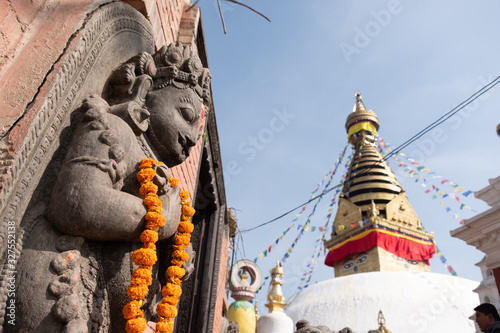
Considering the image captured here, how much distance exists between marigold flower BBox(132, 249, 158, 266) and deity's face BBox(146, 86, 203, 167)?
573 mm

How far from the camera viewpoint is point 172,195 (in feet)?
5.50

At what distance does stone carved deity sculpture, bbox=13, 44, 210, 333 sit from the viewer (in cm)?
130

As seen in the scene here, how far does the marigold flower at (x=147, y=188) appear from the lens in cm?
154

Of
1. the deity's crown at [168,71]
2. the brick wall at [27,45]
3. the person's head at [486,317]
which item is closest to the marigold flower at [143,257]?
the brick wall at [27,45]

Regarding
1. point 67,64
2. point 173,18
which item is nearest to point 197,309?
point 173,18

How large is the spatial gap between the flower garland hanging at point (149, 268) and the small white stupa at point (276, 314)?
5.33m

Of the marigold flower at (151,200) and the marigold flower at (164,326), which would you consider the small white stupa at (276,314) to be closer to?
the marigold flower at (164,326)

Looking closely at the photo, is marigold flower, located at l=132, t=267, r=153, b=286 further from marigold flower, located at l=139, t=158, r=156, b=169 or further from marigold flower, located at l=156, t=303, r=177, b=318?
marigold flower, located at l=139, t=158, r=156, b=169

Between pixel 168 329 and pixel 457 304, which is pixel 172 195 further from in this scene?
pixel 457 304

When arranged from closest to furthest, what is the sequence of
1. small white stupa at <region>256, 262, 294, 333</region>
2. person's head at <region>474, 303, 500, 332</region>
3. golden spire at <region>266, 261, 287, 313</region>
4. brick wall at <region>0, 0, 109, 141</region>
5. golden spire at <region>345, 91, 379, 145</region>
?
brick wall at <region>0, 0, 109, 141</region> → person's head at <region>474, 303, 500, 332</region> → small white stupa at <region>256, 262, 294, 333</region> → golden spire at <region>266, 261, 287, 313</region> → golden spire at <region>345, 91, 379, 145</region>

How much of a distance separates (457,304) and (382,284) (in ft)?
9.08

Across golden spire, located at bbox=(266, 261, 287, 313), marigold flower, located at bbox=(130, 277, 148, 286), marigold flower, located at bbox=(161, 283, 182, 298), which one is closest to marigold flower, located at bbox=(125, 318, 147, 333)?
marigold flower, located at bbox=(130, 277, 148, 286)

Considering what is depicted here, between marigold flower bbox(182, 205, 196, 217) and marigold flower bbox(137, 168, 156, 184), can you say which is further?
marigold flower bbox(182, 205, 196, 217)

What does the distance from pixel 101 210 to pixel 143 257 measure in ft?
0.80
